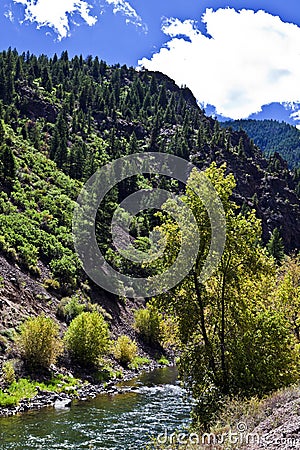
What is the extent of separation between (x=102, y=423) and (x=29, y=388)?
6.27 meters

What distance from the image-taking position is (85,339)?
32.3 meters

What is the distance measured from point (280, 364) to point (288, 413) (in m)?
5.72

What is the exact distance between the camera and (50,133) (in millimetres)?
98312

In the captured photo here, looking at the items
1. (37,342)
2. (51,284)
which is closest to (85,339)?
(37,342)

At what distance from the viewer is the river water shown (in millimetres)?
18062

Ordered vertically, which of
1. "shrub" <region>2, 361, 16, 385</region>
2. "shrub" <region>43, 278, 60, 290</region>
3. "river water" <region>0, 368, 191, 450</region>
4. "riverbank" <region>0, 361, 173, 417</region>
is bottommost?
"river water" <region>0, 368, 191, 450</region>

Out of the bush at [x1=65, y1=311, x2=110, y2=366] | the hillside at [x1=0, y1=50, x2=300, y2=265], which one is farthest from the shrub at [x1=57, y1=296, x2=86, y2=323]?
the hillside at [x1=0, y1=50, x2=300, y2=265]

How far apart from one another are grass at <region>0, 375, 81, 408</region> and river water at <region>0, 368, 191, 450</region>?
5.21 feet

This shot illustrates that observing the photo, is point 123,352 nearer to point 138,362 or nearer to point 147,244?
point 138,362

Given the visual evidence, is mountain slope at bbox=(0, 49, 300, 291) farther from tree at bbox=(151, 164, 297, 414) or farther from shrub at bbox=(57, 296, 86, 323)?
tree at bbox=(151, 164, 297, 414)

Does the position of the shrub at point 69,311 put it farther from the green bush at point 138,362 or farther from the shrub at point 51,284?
the green bush at point 138,362

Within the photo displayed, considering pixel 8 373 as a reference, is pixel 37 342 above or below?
above

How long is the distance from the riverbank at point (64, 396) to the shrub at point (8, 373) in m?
1.63

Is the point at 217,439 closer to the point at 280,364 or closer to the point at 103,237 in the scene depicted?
the point at 280,364
